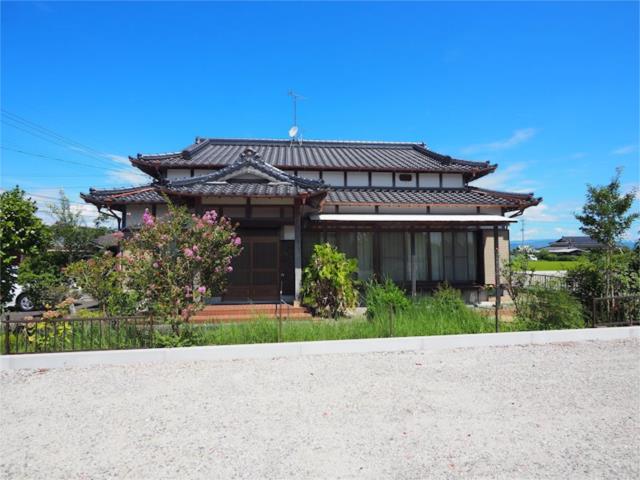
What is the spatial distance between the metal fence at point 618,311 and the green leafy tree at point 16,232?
12.7 metres

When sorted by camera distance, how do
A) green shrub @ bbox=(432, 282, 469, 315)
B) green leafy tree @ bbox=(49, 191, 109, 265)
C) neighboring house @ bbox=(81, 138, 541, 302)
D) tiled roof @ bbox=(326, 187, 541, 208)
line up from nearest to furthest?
1. green shrub @ bbox=(432, 282, 469, 315)
2. neighboring house @ bbox=(81, 138, 541, 302)
3. tiled roof @ bbox=(326, 187, 541, 208)
4. green leafy tree @ bbox=(49, 191, 109, 265)

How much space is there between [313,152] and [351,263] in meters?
7.62

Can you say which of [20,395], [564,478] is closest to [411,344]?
[564,478]

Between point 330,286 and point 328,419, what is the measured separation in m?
5.35

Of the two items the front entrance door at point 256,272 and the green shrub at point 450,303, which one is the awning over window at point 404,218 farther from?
the green shrub at point 450,303

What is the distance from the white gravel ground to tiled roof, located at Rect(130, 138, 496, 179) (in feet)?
27.8

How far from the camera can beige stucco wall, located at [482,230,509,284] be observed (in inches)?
477

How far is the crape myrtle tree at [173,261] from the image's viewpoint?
6.35 m

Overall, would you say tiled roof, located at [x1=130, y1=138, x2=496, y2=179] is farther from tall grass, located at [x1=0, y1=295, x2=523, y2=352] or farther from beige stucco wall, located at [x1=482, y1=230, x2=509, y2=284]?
tall grass, located at [x1=0, y1=295, x2=523, y2=352]

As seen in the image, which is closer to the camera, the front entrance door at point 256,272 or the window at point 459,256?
the front entrance door at point 256,272

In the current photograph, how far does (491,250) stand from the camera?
12336mm

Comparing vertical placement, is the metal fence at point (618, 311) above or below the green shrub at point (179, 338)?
above

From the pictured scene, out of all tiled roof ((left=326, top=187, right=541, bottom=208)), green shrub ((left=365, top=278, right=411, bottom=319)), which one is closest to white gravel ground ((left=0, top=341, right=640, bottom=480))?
green shrub ((left=365, top=278, right=411, bottom=319))

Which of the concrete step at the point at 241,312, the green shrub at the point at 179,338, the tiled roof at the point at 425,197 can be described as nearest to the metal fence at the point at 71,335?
the green shrub at the point at 179,338
